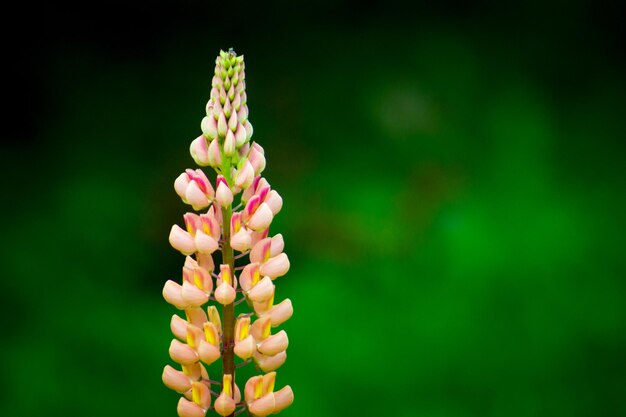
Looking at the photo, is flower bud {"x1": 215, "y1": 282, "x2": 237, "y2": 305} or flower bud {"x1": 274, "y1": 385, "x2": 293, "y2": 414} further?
flower bud {"x1": 274, "y1": 385, "x2": 293, "y2": 414}

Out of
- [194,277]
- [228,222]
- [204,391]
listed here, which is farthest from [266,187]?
[204,391]

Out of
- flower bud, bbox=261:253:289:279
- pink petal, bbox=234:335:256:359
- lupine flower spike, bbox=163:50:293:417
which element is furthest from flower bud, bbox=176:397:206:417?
flower bud, bbox=261:253:289:279

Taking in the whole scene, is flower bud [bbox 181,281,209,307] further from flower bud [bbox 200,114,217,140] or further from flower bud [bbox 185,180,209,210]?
flower bud [bbox 200,114,217,140]

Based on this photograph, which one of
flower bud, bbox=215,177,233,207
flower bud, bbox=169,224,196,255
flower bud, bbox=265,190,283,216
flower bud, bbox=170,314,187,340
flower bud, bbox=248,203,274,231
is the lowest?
flower bud, bbox=170,314,187,340

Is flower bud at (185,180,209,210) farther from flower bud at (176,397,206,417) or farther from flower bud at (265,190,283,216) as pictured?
flower bud at (176,397,206,417)

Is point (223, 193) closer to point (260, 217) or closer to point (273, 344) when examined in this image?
point (260, 217)

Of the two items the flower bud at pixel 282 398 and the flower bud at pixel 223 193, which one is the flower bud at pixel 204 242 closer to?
the flower bud at pixel 223 193

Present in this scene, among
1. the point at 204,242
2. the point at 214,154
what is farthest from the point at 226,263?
the point at 214,154

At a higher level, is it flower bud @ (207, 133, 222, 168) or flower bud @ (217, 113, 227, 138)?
flower bud @ (217, 113, 227, 138)

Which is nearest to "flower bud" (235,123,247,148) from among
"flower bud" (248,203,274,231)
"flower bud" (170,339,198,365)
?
"flower bud" (248,203,274,231)

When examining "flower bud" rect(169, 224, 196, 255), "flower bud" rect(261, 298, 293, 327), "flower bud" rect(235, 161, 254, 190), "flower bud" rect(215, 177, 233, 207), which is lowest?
"flower bud" rect(261, 298, 293, 327)
